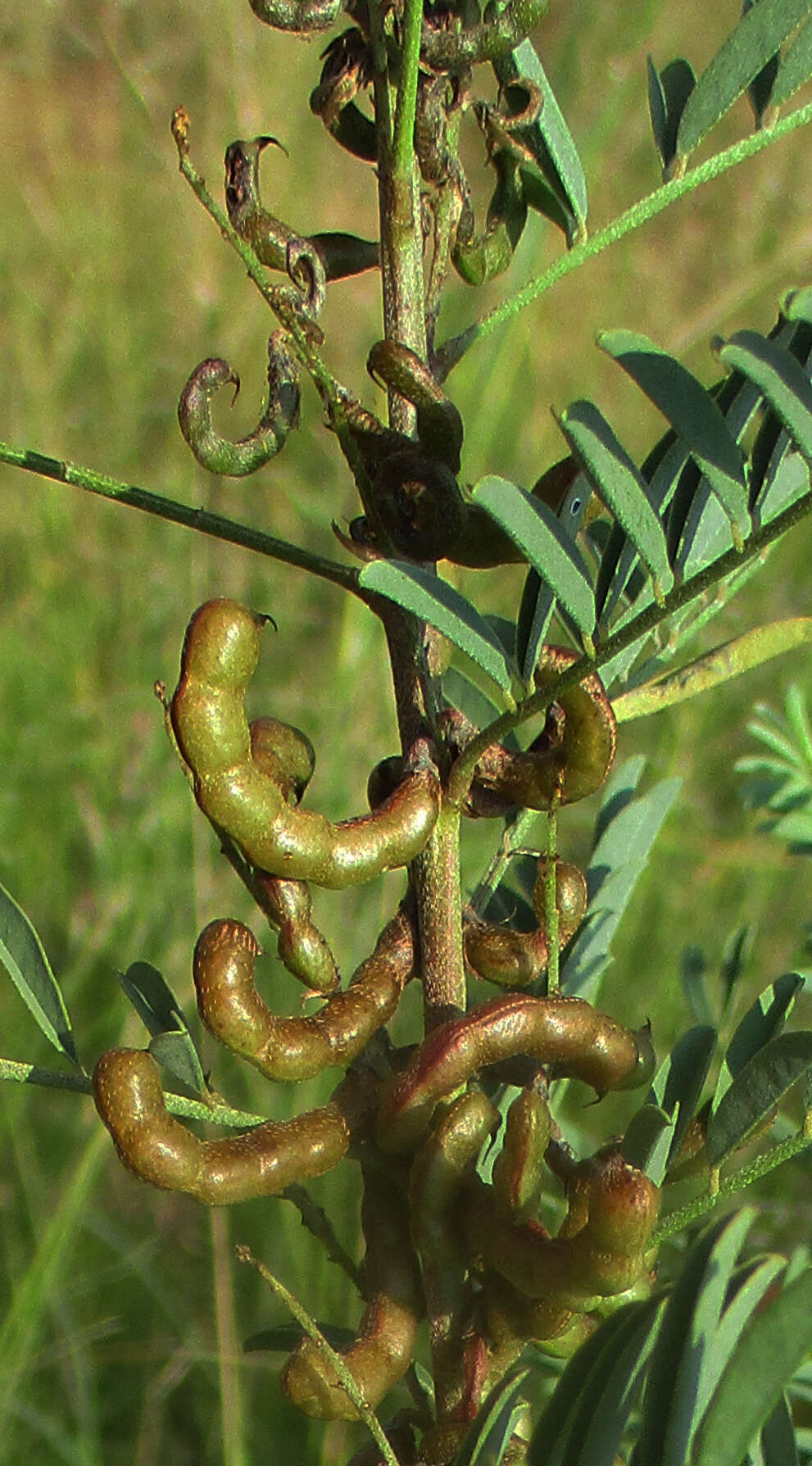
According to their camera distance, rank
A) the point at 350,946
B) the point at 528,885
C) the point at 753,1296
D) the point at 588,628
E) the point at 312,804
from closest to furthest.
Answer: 1. the point at 753,1296
2. the point at 588,628
3. the point at 528,885
4. the point at 350,946
5. the point at 312,804

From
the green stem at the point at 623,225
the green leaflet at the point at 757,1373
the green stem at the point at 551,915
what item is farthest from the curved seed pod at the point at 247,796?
the green leaflet at the point at 757,1373

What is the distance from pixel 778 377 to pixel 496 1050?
38cm

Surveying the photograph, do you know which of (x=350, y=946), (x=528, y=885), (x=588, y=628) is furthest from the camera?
(x=350, y=946)

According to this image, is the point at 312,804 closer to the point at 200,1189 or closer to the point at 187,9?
the point at 200,1189

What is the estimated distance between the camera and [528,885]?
48.3 inches

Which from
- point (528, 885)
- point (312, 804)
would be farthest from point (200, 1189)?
point (312, 804)

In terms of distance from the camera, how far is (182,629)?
304 centimetres

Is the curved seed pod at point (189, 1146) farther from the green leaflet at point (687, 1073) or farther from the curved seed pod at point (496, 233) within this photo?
the curved seed pod at point (496, 233)

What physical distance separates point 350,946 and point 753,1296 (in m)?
1.77

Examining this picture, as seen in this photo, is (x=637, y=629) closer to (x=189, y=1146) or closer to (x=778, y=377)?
(x=778, y=377)

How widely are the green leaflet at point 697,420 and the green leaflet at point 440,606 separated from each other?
0.14 m

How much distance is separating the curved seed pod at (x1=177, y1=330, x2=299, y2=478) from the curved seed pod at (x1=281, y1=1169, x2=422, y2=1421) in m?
0.44

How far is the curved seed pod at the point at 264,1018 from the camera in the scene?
822 millimetres

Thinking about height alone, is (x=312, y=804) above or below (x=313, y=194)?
below
